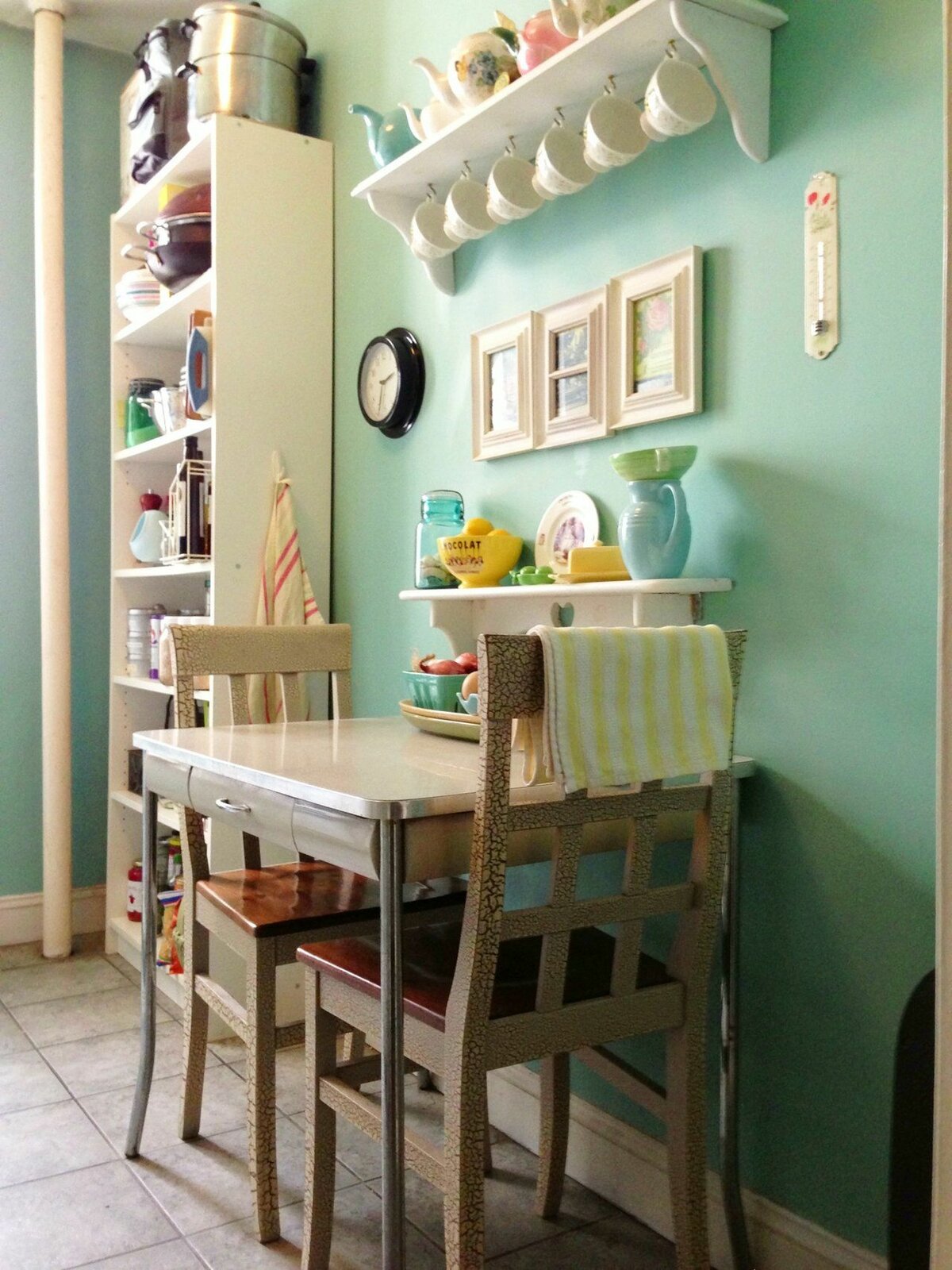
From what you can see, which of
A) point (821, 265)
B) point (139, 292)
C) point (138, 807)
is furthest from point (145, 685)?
point (821, 265)

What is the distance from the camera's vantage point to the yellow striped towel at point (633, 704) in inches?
50.6

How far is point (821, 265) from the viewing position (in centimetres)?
155

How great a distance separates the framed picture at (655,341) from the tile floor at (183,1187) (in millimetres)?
1346

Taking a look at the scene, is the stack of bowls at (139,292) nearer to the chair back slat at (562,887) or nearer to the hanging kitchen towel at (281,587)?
the hanging kitchen towel at (281,587)

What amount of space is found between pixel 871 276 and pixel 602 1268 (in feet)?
4.95

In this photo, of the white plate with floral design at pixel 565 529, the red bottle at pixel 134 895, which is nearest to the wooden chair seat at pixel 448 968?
the white plate with floral design at pixel 565 529

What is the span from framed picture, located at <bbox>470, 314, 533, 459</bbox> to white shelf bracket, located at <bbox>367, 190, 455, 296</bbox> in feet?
0.60

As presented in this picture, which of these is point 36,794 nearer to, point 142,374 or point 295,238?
point 142,374

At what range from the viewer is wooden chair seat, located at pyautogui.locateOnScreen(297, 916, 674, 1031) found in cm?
143

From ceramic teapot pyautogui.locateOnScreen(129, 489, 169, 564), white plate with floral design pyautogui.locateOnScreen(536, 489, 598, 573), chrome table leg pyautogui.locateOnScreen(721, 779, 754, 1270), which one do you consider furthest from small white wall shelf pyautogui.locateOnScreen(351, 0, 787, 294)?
ceramic teapot pyautogui.locateOnScreen(129, 489, 169, 564)

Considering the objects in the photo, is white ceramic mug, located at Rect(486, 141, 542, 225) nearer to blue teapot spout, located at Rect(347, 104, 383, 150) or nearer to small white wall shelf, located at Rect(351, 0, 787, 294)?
small white wall shelf, located at Rect(351, 0, 787, 294)

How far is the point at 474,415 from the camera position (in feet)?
7.48

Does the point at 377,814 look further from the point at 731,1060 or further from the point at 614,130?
the point at 614,130

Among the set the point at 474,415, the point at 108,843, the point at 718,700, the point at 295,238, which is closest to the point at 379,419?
the point at 474,415
